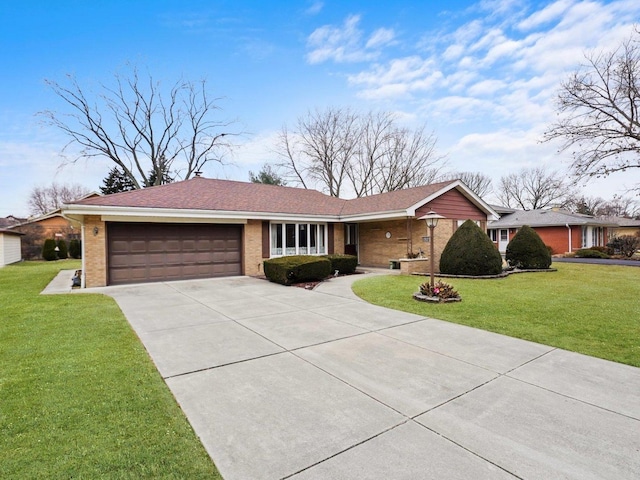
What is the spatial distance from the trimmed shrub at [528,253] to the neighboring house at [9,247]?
3006 cm

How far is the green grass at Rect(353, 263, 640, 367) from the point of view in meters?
5.32

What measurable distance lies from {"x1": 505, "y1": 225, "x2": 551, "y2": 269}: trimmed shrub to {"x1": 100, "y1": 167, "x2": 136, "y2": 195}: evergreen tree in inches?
1378

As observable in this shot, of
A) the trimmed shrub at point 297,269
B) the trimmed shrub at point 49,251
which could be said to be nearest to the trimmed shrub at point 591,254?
the trimmed shrub at point 297,269

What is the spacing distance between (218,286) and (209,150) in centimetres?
2481

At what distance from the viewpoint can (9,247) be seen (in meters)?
22.8

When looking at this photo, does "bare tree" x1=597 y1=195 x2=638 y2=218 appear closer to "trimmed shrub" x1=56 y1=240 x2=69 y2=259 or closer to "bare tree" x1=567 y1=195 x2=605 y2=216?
"bare tree" x1=567 y1=195 x2=605 y2=216

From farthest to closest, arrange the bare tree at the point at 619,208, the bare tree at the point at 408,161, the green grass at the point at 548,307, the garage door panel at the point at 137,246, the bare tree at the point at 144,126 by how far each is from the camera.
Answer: the bare tree at the point at 619,208
the bare tree at the point at 408,161
the bare tree at the point at 144,126
the garage door panel at the point at 137,246
the green grass at the point at 548,307

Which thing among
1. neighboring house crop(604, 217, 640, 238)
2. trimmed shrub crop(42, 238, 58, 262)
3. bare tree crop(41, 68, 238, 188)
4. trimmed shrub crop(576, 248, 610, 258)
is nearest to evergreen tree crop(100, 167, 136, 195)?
bare tree crop(41, 68, 238, 188)

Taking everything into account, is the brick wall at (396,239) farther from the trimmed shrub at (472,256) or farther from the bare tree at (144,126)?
the bare tree at (144,126)

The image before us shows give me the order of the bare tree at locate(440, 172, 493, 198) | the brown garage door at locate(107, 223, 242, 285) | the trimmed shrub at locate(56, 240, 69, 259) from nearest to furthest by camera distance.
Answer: the brown garage door at locate(107, 223, 242, 285) < the trimmed shrub at locate(56, 240, 69, 259) < the bare tree at locate(440, 172, 493, 198)

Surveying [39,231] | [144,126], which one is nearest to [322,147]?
[144,126]

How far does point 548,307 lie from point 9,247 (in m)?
31.3

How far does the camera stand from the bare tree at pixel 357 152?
31.9 m

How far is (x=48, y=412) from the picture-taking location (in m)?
3.06
